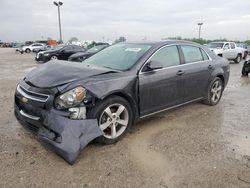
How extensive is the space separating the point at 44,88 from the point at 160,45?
225 cm

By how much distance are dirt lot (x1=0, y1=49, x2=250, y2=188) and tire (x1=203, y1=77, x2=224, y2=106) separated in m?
0.97

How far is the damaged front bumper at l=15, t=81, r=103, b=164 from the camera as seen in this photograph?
3104 mm

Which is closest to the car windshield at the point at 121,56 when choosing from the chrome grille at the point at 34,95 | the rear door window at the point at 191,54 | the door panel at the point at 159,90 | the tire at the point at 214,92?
the door panel at the point at 159,90

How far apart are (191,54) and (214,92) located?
4.14 feet

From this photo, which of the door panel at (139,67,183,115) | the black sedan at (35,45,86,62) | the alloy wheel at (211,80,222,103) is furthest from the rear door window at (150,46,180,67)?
the black sedan at (35,45,86,62)

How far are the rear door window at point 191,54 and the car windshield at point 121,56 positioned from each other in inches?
37.4

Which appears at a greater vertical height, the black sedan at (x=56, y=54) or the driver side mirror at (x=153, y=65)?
the driver side mirror at (x=153, y=65)

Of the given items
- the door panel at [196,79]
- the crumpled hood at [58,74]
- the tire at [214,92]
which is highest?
the crumpled hood at [58,74]

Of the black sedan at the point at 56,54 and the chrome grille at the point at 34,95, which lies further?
the black sedan at the point at 56,54

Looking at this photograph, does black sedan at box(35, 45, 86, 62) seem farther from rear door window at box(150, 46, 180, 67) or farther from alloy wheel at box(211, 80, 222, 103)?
rear door window at box(150, 46, 180, 67)

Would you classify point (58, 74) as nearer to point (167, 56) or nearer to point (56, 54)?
point (167, 56)

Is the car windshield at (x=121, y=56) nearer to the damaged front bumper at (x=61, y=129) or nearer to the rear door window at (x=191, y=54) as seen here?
the rear door window at (x=191, y=54)

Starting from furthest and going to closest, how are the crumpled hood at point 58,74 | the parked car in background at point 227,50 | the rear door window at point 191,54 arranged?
the parked car in background at point 227,50
the rear door window at point 191,54
the crumpled hood at point 58,74

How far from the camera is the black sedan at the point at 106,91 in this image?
10.8 ft
